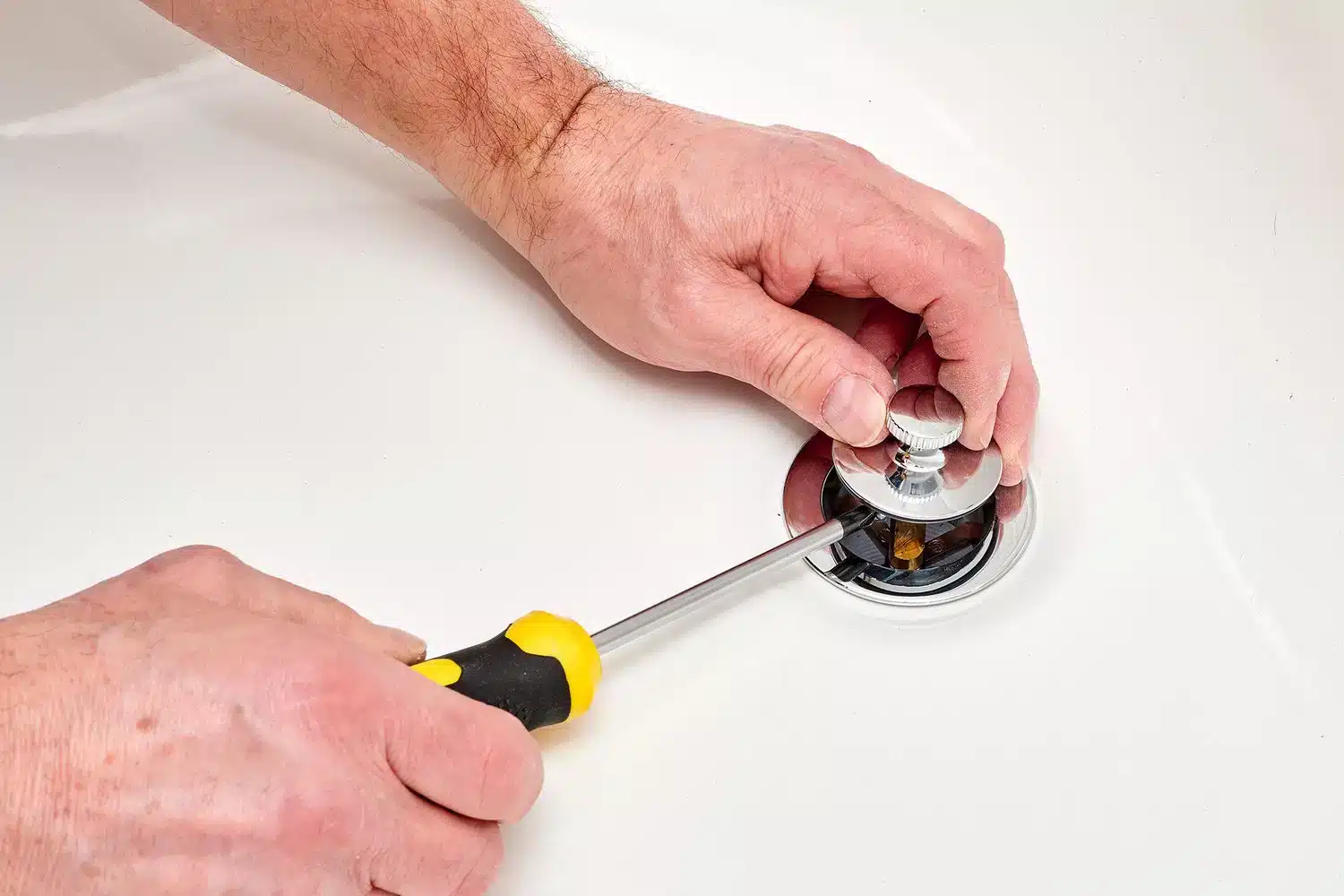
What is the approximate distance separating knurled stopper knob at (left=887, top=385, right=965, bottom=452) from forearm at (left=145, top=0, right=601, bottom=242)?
0.60 feet

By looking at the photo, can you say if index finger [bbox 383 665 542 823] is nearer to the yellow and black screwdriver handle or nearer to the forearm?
the yellow and black screwdriver handle

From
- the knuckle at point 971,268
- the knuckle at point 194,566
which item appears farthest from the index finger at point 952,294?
the knuckle at point 194,566

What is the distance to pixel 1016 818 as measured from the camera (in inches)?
15.9

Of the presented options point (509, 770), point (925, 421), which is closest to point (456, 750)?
point (509, 770)

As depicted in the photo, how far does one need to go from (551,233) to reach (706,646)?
0.20 m

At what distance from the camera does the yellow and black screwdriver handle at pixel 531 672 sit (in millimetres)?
405

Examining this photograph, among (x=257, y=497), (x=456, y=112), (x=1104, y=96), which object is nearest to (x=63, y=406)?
(x=257, y=497)

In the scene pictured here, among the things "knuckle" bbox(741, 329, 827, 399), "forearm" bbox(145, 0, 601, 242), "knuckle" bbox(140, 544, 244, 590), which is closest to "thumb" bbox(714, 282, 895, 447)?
"knuckle" bbox(741, 329, 827, 399)

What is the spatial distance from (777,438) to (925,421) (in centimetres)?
7

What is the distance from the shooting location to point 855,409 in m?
0.50

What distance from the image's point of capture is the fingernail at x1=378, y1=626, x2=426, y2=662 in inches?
16.3

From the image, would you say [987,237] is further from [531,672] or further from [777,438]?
[531,672]

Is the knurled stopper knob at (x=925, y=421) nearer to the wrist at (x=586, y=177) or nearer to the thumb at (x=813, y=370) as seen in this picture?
the thumb at (x=813, y=370)

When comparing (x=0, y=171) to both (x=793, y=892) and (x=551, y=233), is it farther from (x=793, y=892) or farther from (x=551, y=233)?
(x=793, y=892)
